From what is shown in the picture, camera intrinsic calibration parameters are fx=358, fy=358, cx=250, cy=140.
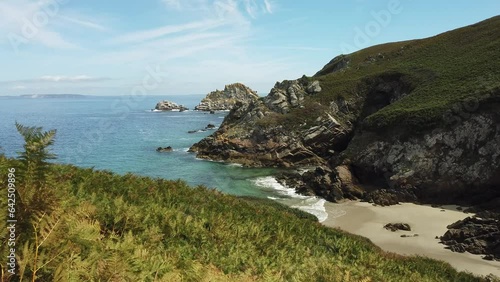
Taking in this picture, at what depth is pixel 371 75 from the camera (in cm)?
7675

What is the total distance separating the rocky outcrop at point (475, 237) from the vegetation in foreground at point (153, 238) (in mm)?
13253

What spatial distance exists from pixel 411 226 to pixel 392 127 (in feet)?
68.1

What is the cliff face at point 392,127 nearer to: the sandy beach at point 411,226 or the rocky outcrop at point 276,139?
the rocky outcrop at point 276,139

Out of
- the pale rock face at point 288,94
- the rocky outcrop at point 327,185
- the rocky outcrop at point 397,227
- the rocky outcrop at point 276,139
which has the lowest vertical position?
the rocky outcrop at point 397,227

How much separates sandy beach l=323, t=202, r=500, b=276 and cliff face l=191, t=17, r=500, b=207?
2.88 meters

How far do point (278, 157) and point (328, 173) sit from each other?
53.0ft

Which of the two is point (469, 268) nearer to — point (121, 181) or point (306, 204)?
point (306, 204)

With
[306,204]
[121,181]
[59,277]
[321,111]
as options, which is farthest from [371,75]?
[59,277]

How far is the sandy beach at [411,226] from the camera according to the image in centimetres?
2634

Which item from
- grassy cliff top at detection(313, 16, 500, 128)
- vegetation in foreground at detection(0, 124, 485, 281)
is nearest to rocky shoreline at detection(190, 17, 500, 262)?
grassy cliff top at detection(313, 16, 500, 128)

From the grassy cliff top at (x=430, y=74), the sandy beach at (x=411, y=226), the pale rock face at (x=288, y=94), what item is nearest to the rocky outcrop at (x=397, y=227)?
the sandy beach at (x=411, y=226)

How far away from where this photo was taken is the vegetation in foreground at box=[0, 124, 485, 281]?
4.43 metres

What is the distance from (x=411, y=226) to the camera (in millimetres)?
34094

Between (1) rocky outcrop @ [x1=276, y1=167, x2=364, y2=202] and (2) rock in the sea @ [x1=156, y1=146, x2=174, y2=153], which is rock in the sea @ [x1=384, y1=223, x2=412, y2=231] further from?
(2) rock in the sea @ [x1=156, y1=146, x2=174, y2=153]
